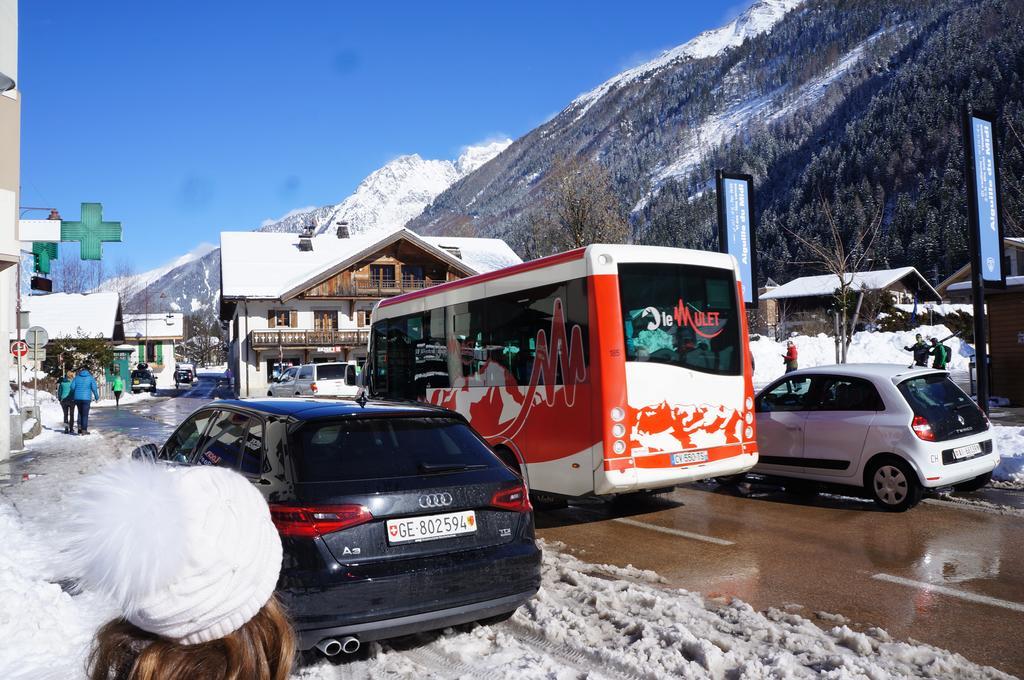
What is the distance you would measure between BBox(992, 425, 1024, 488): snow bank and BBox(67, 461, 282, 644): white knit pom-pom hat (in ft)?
34.1

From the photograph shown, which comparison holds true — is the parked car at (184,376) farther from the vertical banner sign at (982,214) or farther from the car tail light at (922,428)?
the car tail light at (922,428)

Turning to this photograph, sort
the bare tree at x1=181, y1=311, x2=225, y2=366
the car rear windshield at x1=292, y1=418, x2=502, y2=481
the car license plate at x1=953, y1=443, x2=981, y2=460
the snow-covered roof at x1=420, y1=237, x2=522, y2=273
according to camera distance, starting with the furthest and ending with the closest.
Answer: the bare tree at x1=181, y1=311, x2=225, y2=366, the snow-covered roof at x1=420, y1=237, x2=522, y2=273, the car license plate at x1=953, y1=443, x2=981, y2=460, the car rear windshield at x1=292, y1=418, x2=502, y2=481

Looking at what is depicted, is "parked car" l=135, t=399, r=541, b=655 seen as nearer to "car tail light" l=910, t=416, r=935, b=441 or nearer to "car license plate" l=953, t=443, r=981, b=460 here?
"car tail light" l=910, t=416, r=935, b=441

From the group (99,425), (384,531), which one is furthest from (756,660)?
(99,425)

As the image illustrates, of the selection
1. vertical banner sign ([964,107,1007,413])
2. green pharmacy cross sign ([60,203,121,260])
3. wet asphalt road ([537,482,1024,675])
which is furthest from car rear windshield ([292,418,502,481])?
green pharmacy cross sign ([60,203,121,260])

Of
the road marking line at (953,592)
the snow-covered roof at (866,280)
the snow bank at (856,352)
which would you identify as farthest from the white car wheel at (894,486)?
the snow-covered roof at (866,280)

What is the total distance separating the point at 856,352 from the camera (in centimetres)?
3822

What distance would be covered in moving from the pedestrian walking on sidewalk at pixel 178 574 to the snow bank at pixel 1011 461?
10.3 meters

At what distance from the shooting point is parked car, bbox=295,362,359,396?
29062 millimetres

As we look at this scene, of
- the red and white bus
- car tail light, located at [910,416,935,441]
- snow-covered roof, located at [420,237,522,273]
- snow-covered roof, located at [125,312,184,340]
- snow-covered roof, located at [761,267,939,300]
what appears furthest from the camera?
snow-covered roof, located at [125,312,184,340]

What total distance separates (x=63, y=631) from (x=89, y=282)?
276ft

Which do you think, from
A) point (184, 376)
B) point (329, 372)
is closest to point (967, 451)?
point (329, 372)

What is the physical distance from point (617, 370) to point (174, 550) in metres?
6.55

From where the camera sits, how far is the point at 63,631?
487 centimetres
